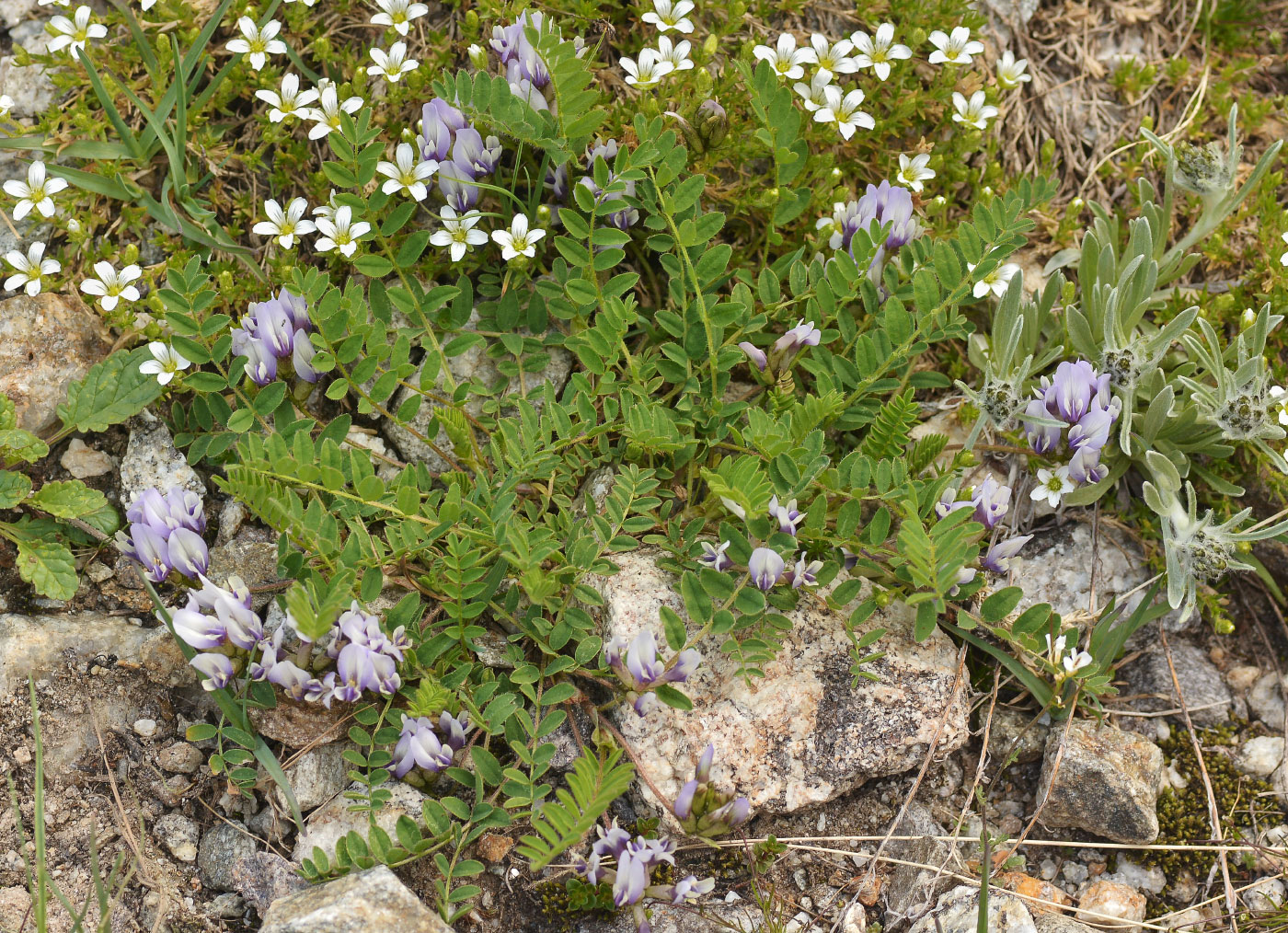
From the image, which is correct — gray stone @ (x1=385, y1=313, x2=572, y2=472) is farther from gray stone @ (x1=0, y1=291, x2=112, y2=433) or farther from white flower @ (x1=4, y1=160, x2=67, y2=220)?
white flower @ (x1=4, y1=160, x2=67, y2=220)

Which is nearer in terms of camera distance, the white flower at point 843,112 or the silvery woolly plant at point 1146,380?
the silvery woolly plant at point 1146,380

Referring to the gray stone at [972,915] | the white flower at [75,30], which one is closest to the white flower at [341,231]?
the white flower at [75,30]

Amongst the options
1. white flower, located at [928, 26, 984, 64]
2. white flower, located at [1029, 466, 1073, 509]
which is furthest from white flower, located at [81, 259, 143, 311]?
white flower, located at [1029, 466, 1073, 509]

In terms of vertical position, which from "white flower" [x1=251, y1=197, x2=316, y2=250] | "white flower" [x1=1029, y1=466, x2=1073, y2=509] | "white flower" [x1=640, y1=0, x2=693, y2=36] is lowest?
"white flower" [x1=1029, y1=466, x2=1073, y2=509]

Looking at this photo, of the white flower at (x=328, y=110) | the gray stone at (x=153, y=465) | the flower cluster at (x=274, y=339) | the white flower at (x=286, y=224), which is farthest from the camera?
the white flower at (x=328, y=110)

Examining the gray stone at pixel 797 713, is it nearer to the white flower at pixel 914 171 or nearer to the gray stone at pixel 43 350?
the white flower at pixel 914 171

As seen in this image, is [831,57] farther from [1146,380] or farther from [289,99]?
[289,99]
